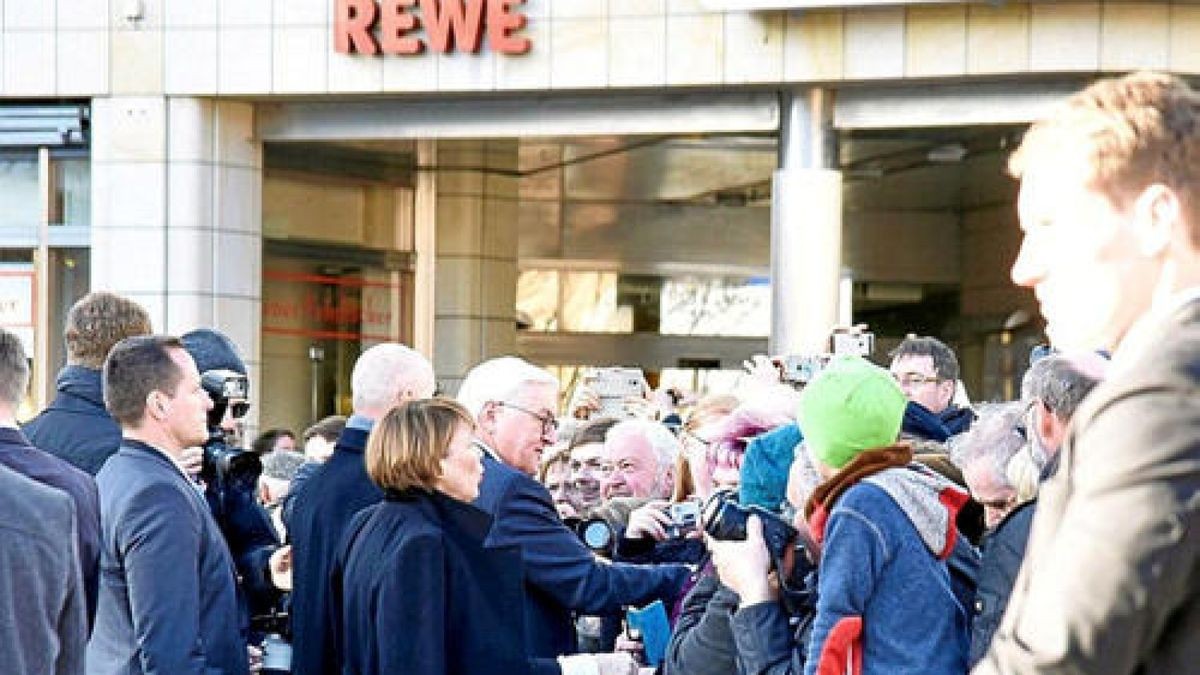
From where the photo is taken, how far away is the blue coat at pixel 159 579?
5844 millimetres

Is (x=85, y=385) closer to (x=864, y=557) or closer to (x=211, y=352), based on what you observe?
(x=211, y=352)

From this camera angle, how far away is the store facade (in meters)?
17.1

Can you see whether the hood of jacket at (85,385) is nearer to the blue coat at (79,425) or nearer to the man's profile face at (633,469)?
the blue coat at (79,425)

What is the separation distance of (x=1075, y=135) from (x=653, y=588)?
4.03 metres

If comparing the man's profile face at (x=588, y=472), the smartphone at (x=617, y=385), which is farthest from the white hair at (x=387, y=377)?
the smartphone at (x=617, y=385)

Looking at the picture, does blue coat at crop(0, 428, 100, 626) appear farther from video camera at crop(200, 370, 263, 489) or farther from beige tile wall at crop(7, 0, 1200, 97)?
beige tile wall at crop(7, 0, 1200, 97)

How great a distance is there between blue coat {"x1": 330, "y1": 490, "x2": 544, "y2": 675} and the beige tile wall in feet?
38.8

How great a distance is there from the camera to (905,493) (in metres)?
4.66

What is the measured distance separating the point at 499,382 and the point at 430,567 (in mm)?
1169

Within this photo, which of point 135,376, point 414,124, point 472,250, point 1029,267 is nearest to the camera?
point 1029,267

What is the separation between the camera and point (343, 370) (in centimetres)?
2077

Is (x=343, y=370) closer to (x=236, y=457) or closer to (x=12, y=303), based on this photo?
(x=12, y=303)

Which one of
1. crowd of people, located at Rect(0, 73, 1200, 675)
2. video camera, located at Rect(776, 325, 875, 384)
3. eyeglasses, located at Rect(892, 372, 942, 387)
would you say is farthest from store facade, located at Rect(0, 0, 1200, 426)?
crowd of people, located at Rect(0, 73, 1200, 675)

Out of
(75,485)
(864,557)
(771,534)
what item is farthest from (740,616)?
(75,485)
